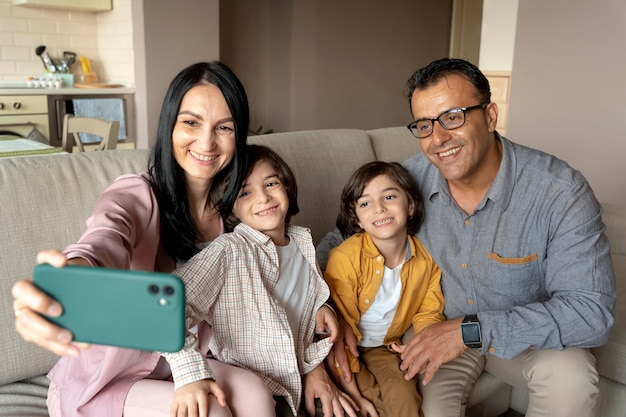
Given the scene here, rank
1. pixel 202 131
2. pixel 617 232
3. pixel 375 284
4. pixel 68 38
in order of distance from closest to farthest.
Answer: pixel 202 131 → pixel 375 284 → pixel 617 232 → pixel 68 38

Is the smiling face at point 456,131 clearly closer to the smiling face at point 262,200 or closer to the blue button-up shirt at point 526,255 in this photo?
the blue button-up shirt at point 526,255

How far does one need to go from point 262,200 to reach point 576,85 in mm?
2478

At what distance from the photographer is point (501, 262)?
168 centimetres

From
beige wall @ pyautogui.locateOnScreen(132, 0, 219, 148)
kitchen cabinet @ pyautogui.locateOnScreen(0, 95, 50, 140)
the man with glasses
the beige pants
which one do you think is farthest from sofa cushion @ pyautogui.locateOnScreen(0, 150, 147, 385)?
beige wall @ pyautogui.locateOnScreen(132, 0, 219, 148)

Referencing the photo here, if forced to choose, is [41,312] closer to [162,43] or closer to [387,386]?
[387,386]

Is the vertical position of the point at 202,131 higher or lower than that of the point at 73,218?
higher

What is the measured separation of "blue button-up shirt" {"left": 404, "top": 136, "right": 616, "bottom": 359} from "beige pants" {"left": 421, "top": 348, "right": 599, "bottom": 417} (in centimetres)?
5

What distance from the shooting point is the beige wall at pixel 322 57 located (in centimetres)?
518

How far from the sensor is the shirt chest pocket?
5.46 ft

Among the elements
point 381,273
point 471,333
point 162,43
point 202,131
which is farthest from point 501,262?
point 162,43

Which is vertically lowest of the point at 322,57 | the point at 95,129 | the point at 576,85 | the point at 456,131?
the point at 95,129

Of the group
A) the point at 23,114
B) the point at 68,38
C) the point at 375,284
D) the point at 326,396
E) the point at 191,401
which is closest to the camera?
the point at 191,401

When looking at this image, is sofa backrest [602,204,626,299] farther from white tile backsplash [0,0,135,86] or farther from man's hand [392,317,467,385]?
white tile backsplash [0,0,135,86]

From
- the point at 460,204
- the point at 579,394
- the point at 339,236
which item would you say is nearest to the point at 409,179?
the point at 460,204
